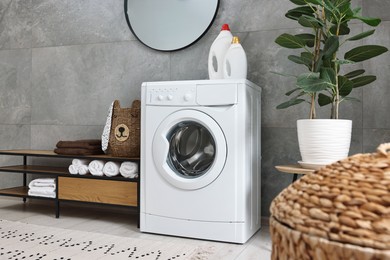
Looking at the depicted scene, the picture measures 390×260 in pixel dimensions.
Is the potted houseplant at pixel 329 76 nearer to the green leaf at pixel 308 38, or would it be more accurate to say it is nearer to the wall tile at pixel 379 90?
the green leaf at pixel 308 38

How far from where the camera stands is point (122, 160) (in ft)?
8.70

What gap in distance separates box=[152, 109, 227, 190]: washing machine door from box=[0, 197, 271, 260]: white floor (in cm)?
39

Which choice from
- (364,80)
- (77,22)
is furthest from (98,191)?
(364,80)

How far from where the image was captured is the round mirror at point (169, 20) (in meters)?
2.86

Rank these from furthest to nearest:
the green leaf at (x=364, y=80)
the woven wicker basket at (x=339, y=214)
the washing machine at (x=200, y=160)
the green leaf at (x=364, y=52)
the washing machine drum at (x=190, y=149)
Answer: the washing machine drum at (x=190, y=149), the washing machine at (x=200, y=160), the green leaf at (x=364, y=80), the green leaf at (x=364, y=52), the woven wicker basket at (x=339, y=214)

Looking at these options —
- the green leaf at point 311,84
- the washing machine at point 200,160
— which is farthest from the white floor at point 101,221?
the green leaf at point 311,84

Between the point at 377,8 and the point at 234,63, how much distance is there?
105 cm

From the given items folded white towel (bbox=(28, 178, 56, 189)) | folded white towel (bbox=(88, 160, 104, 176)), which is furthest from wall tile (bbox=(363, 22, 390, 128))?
folded white towel (bbox=(28, 178, 56, 189))

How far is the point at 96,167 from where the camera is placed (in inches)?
105

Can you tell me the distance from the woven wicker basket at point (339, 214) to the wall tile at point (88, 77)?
2720mm

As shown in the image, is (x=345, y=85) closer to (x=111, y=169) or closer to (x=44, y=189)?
(x=111, y=169)

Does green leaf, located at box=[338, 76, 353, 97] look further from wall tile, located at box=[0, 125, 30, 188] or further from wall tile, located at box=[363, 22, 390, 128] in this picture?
wall tile, located at box=[0, 125, 30, 188]

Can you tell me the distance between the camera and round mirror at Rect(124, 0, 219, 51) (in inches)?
113

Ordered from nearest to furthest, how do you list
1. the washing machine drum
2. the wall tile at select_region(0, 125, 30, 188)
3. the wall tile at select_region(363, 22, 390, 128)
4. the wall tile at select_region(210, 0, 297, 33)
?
the washing machine drum
the wall tile at select_region(363, 22, 390, 128)
the wall tile at select_region(210, 0, 297, 33)
the wall tile at select_region(0, 125, 30, 188)
